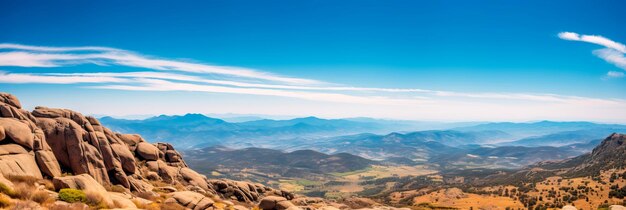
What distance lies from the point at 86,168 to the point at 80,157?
1633 mm

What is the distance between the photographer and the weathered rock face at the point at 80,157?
109 ft

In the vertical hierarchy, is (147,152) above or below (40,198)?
below

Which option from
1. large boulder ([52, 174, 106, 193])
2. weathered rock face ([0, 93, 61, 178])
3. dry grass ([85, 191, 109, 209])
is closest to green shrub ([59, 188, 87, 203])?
dry grass ([85, 191, 109, 209])

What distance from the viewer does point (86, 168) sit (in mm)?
42188

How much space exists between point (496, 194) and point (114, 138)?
4032 inches

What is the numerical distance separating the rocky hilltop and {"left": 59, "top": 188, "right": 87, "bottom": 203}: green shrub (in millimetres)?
60

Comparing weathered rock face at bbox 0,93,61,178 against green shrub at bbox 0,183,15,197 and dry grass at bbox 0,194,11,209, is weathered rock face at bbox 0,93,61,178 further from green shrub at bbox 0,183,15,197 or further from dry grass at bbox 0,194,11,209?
dry grass at bbox 0,194,11,209

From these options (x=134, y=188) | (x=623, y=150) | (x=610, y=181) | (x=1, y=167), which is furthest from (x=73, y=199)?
(x=623, y=150)

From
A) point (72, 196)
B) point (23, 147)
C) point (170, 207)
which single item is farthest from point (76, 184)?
point (23, 147)

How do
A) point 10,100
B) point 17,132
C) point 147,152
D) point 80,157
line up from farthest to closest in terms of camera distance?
point 147,152 → point 10,100 → point 80,157 → point 17,132

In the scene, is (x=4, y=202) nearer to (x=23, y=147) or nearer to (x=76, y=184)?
(x=76, y=184)

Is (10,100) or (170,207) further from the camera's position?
(10,100)

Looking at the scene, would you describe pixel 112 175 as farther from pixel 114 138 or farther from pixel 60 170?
pixel 114 138

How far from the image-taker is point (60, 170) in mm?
39844
